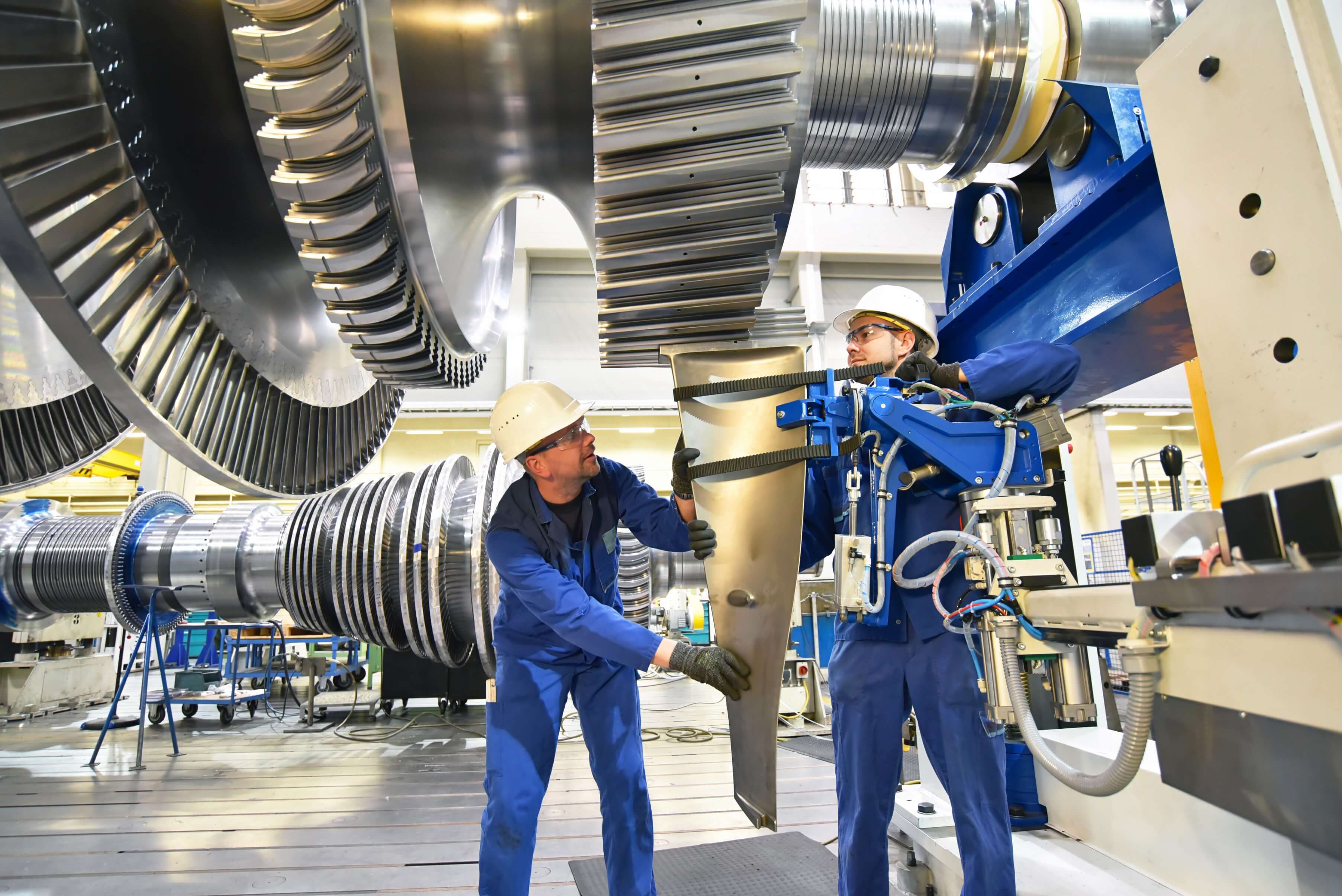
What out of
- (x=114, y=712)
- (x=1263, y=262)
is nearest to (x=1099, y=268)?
(x=1263, y=262)

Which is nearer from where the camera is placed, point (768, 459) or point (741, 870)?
point (768, 459)

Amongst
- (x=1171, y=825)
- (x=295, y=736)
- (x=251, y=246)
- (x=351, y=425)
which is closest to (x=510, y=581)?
(x=351, y=425)

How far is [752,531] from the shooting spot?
134cm

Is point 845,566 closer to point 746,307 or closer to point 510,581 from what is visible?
point 746,307

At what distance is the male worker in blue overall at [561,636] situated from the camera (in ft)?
5.64

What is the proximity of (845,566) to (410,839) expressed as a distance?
2.14 metres

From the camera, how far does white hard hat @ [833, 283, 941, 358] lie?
6.20 ft

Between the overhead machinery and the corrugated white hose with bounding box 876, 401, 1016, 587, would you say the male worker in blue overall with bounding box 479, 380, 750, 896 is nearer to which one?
the overhead machinery

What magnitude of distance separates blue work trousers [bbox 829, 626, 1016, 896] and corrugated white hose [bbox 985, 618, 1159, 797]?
29cm

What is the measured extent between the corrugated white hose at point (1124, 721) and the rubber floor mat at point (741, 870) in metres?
1.18

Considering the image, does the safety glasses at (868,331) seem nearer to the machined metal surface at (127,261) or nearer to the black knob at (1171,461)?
the black knob at (1171,461)

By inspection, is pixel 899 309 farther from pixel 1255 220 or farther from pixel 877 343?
pixel 1255 220

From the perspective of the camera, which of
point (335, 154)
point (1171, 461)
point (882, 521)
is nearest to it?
point (335, 154)

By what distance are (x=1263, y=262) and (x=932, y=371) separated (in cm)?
84
